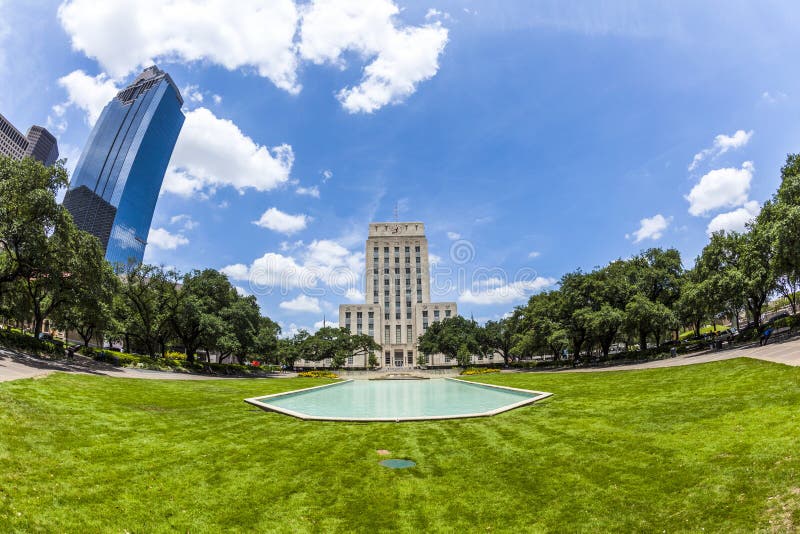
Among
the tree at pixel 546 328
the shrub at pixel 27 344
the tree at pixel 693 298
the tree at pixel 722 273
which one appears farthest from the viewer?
the tree at pixel 546 328

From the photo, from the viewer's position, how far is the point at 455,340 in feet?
256

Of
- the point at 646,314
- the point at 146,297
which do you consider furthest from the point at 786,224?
the point at 146,297

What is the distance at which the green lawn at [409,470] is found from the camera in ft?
24.7

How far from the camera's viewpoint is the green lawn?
296 inches

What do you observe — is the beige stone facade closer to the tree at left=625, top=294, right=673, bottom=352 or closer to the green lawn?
the tree at left=625, top=294, right=673, bottom=352

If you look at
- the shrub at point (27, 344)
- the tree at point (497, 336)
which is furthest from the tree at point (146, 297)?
the tree at point (497, 336)

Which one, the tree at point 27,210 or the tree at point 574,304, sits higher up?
the tree at point 27,210

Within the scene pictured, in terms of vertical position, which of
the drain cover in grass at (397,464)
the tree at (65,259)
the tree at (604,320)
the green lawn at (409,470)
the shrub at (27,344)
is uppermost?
the tree at (65,259)

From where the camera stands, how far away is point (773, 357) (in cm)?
2244

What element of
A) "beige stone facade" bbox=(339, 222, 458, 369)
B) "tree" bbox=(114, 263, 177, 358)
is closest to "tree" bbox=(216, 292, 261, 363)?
"tree" bbox=(114, 263, 177, 358)

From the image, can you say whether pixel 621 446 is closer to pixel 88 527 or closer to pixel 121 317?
pixel 88 527

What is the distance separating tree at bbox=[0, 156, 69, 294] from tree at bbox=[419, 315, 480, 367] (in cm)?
6033

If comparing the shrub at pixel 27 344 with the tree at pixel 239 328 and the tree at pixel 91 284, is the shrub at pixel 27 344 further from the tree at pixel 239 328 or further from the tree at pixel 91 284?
the tree at pixel 239 328

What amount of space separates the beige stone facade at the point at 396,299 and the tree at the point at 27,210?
96.0 metres
